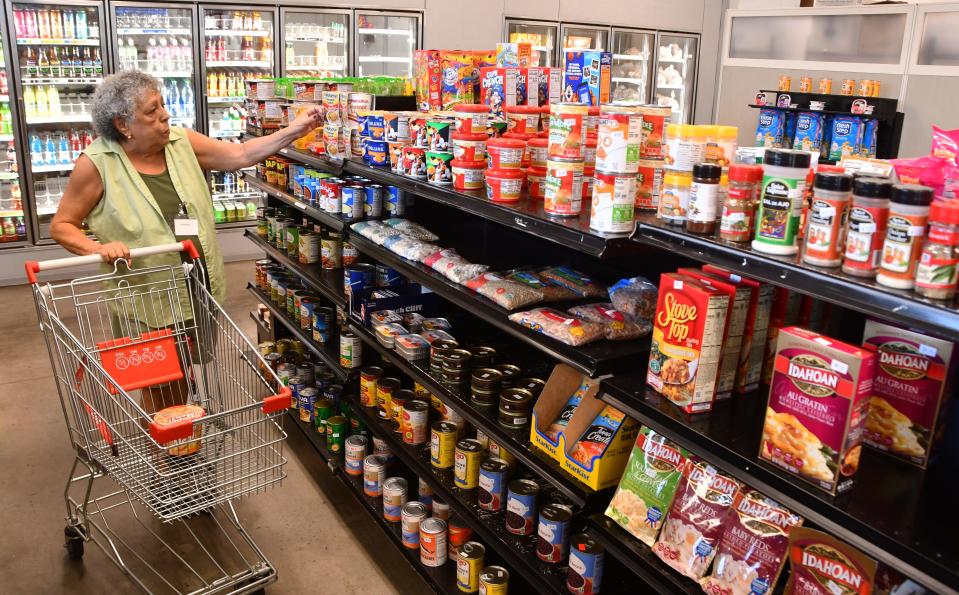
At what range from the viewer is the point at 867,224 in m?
1.31

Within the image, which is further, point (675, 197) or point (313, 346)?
point (313, 346)

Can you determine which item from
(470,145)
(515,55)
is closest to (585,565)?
(470,145)

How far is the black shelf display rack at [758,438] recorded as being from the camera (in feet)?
4.17

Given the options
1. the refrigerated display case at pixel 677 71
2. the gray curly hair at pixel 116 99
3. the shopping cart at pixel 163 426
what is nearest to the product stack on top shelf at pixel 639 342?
the shopping cart at pixel 163 426

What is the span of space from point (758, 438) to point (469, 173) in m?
1.25

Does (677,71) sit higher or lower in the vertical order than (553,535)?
higher

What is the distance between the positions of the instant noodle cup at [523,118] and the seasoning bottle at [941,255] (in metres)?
1.45

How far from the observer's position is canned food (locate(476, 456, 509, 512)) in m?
2.58

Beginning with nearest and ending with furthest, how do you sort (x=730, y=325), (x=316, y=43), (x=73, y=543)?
1. (x=730, y=325)
2. (x=73, y=543)
3. (x=316, y=43)

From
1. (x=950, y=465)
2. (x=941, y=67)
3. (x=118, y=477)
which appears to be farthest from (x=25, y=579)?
(x=941, y=67)

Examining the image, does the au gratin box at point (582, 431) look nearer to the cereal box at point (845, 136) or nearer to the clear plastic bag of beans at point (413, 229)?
the clear plastic bag of beans at point (413, 229)

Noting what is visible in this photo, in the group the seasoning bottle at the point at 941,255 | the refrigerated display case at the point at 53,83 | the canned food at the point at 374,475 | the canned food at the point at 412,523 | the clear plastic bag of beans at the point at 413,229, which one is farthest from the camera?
the refrigerated display case at the point at 53,83

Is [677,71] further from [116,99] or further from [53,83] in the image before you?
[116,99]

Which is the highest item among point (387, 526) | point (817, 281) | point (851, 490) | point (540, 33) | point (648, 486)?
point (540, 33)
